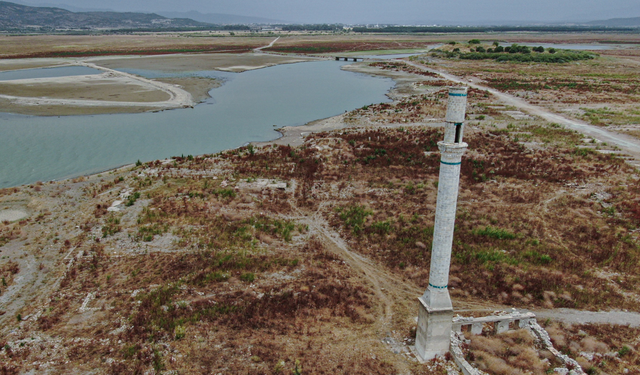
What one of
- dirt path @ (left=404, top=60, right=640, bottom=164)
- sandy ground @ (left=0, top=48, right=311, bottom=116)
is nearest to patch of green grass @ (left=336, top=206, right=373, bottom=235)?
dirt path @ (left=404, top=60, right=640, bottom=164)

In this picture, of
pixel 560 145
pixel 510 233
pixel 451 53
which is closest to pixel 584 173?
pixel 560 145

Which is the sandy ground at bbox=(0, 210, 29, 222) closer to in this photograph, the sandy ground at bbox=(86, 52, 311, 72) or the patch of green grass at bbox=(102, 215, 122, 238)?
the patch of green grass at bbox=(102, 215, 122, 238)

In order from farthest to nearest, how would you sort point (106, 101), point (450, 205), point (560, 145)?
point (106, 101) → point (560, 145) → point (450, 205)

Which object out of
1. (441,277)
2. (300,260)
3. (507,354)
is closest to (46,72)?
(300,260)

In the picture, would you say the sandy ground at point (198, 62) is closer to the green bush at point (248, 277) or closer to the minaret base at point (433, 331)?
the green bush at point (248, 277)

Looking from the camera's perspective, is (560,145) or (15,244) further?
(560,145)

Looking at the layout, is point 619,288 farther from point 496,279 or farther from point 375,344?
point 375,344

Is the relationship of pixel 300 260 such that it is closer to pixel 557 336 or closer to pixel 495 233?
pixel 495 233
